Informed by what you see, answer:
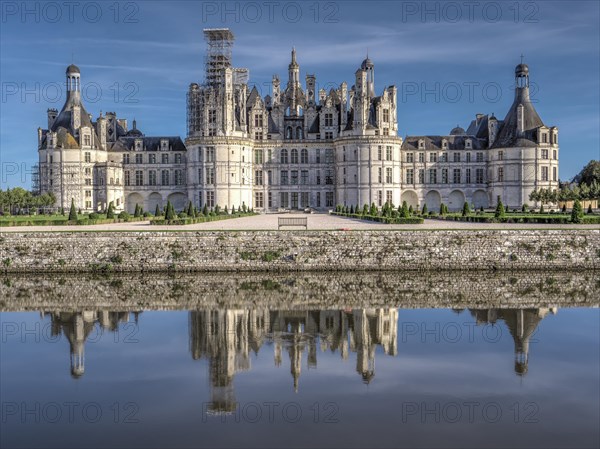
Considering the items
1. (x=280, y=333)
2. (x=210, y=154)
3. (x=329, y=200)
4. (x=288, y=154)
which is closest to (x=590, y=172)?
(x=329, y=200)

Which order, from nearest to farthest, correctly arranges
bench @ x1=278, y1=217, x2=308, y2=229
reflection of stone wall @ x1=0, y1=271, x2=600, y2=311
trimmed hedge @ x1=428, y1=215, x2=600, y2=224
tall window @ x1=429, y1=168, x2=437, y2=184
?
reflection of stone wall @ x1=0, y1=271, x2=600, y2=311
bench @ x1=278, y1=217, x2=308, y2=229
trimmed hedge @ x1=428, y1=215, x2=600, y2=224
tall window @ x1=429, y1=168, x2=437, y2=184

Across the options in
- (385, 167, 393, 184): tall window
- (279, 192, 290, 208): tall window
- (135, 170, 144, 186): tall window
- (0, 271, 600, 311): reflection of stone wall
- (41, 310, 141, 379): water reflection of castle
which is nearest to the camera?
(41, 310, 141, 379): water reflection of castle

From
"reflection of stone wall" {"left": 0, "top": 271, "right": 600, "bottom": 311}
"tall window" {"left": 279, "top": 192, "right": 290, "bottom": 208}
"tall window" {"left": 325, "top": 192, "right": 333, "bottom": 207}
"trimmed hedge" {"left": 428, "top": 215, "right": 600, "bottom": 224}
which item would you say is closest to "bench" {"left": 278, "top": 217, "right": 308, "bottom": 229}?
"reflection of stone wall" {"left": 0, "top": 271, "right": 600, "bottom": 311}

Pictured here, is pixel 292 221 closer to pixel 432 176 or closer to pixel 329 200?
pixel 329 200

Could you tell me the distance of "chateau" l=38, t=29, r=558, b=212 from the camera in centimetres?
7031

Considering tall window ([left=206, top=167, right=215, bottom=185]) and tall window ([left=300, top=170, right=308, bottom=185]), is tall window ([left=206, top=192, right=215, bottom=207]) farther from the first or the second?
tall window ([left=300, top=170, right=308, bottom=185])

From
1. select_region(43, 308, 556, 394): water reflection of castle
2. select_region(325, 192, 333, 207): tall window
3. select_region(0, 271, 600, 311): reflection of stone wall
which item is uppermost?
select_region(325, 192, 333, 207): tall window

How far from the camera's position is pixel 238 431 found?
11.8 metres

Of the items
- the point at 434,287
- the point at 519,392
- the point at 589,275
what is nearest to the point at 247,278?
the point at 434,287

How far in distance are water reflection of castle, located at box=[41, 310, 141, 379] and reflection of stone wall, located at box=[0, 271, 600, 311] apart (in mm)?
934

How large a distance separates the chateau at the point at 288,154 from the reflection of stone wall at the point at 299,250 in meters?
38.5

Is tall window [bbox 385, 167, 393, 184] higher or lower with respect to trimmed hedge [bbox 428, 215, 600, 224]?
higher

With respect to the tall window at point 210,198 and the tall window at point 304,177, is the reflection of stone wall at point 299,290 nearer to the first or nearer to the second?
the tall window at point 210,198

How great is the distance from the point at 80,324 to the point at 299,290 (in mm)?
8458
